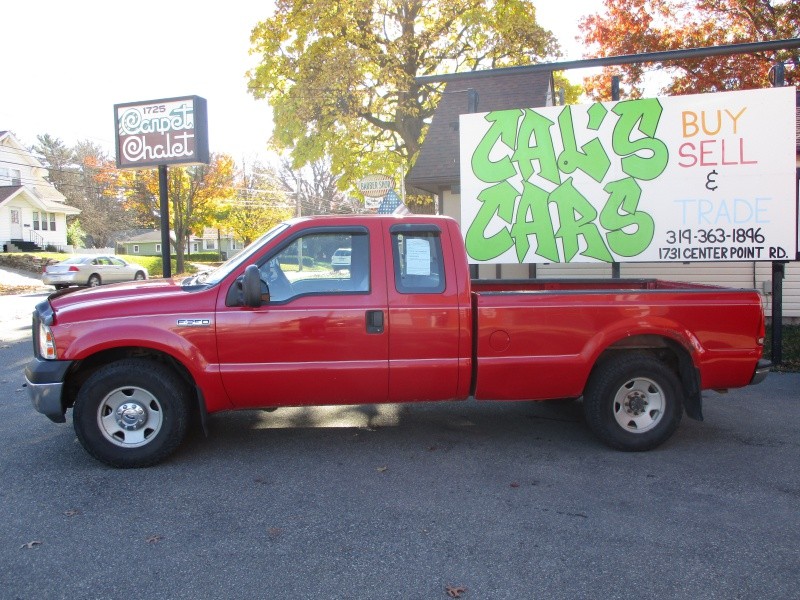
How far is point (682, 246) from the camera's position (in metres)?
8.61

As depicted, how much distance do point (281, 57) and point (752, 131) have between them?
1637cm

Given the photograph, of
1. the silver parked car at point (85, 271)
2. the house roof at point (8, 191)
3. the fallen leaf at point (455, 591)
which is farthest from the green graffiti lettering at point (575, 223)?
the house roof at point (8, 191)

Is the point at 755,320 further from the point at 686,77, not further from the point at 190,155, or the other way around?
the point at 686,77

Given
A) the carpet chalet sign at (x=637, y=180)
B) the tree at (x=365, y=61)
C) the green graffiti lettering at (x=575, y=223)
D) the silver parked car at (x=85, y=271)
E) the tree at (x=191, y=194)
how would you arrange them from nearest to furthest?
the carpet chalet sign at (x=637, y=180), the green graffiti lettering at (x=575, y=223), the tree at (x=365, y=61), the silver parked car at (x=85, y=271), the tree at (x=191, y=194)

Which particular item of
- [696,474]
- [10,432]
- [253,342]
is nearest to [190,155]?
[10,432]

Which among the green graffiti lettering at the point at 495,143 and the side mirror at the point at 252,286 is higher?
the green graffiti lettering at the point at 495,143

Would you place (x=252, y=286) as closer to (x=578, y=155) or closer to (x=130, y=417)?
(x=130, y=417)

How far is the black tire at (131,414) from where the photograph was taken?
5.01m

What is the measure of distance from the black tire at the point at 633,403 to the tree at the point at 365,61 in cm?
1638

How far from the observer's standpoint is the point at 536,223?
8.87 meters

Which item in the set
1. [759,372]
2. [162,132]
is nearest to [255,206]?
[162,132]

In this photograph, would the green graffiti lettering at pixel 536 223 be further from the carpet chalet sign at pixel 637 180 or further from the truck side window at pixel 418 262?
the truck side window at pixel 418 262

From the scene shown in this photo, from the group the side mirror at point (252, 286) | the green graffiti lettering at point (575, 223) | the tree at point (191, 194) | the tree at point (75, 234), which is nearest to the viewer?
the side mirror at point (252, 286)

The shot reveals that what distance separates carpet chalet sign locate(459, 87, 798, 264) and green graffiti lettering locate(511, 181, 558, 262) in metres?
0.01
